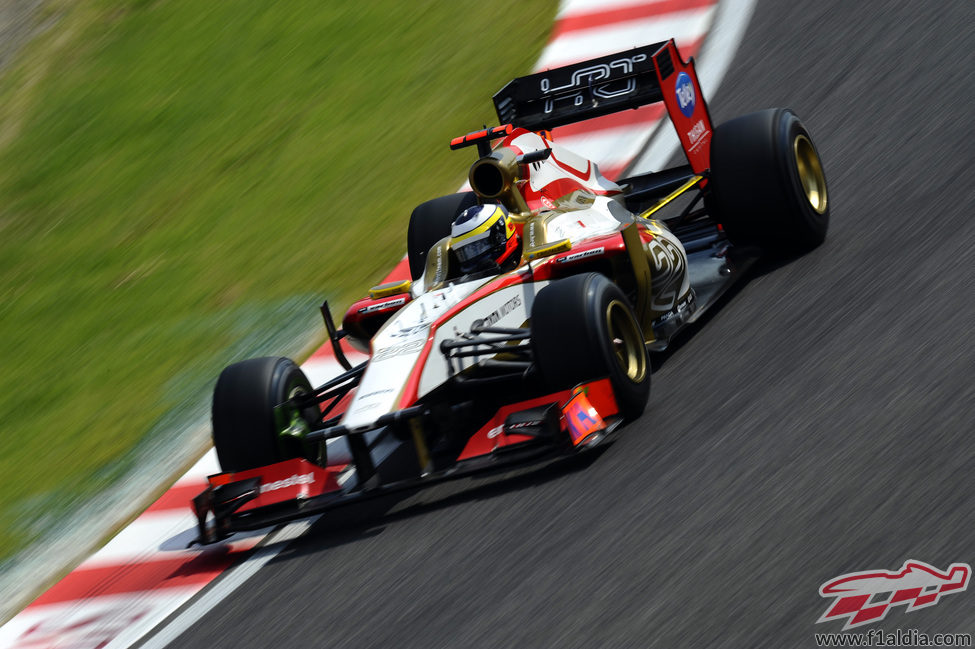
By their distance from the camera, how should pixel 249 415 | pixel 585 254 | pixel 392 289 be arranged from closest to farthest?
pixel 249 415 < pixel 585 254 < pixel 392 289

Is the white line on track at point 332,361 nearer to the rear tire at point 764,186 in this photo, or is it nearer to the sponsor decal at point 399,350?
the sponsor decal at point 399,350

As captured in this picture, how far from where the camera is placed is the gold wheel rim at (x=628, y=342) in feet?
18.5

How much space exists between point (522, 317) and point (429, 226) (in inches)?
70.0

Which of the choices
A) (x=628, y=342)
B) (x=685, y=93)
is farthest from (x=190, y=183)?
(x=628, y=342)

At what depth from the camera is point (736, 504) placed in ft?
15.4

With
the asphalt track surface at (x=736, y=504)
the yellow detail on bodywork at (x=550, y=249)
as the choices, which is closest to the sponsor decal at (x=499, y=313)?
the yellow detail on bodywork at (x=550, y=249)

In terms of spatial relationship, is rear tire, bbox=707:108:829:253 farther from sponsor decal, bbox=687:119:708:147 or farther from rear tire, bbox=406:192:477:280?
rear tire, bbox=406:192:477:280

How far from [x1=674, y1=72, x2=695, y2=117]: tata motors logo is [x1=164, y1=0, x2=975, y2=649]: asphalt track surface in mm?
1077

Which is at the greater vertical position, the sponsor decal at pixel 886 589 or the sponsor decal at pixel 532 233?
the sponsor decal at pixel 532 233

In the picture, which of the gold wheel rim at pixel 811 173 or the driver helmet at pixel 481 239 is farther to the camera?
the gold wheel rim at pixel 811 173

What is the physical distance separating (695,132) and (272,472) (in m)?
3.19

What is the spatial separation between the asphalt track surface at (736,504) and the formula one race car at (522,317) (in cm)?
22

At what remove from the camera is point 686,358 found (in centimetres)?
616

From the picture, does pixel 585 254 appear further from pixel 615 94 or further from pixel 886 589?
pixel 886 589
